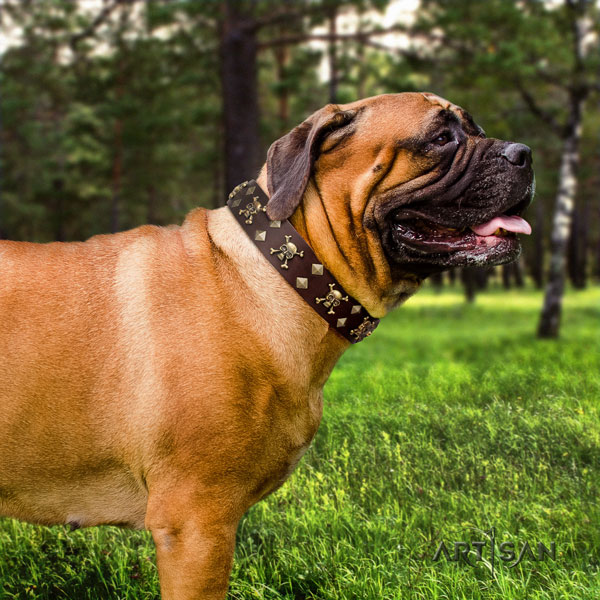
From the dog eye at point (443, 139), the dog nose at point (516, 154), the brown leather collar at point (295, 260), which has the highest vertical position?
→ the dog eye at point (443, 139)

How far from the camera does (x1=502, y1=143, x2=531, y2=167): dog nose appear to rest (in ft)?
9.20

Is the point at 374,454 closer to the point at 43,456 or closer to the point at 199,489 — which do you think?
the point at 199,489

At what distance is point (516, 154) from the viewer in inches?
110

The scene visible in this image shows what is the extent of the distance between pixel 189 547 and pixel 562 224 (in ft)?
34.4

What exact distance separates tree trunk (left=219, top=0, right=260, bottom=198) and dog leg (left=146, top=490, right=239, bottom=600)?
24.6 ft

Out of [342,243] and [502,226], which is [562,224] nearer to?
[502,226]

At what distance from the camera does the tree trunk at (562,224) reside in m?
11.3

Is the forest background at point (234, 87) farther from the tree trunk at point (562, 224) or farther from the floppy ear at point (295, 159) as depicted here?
the floppy ear at point (295, 159)

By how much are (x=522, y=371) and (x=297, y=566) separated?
7.81 feet

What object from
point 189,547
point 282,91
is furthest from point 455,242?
point 282,91

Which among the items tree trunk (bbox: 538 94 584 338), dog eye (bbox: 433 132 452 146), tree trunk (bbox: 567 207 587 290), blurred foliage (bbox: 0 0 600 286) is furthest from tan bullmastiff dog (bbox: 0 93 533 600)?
tree trunk (bbox: 567 207 587 290)

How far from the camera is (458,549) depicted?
3299mm

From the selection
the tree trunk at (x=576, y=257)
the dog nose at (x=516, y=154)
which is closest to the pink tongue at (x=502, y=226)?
the dog nose at (x=516, y=154)

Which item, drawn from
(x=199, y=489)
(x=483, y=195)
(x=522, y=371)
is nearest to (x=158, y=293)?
(x=199, y=489)
